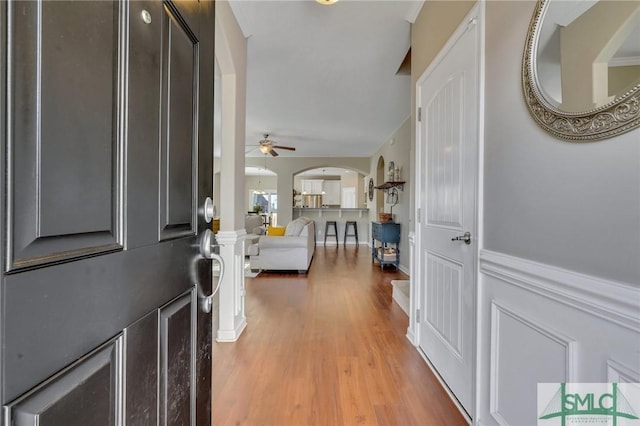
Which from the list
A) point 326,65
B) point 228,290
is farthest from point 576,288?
point 326,65

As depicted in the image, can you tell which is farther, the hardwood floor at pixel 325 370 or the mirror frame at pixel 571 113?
the hardwood floor at pixel 325 370

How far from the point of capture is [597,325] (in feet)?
2.79

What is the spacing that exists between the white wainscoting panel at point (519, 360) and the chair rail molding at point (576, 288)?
5.2 inches

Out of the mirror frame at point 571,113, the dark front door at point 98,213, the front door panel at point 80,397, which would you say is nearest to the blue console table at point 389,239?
the mirror frame at point 571,113

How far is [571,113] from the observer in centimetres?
92

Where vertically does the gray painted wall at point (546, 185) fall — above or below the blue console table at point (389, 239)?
above

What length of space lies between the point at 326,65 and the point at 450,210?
2.24 meters

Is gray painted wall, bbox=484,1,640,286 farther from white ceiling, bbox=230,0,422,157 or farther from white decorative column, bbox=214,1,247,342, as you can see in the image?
white decorative column, bbox=214,1,247,342

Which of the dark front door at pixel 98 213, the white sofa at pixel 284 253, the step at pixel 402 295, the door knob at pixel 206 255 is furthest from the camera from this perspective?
the white sofa at pixel 284 253

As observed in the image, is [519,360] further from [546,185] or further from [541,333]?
[546,185]

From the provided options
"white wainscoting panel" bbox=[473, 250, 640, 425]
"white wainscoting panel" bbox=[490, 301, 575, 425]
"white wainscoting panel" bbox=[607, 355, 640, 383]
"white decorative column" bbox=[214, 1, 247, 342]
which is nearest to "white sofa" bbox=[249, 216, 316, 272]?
"white decorative column" bbox=[214, 1, 247, 342]

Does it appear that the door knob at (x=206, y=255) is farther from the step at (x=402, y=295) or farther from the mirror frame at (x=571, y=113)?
the step at (x=402, y=295)

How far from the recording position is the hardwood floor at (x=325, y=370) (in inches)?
61.4

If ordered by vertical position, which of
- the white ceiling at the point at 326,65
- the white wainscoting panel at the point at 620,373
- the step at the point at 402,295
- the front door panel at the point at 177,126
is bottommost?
the step at the point at 402,295
